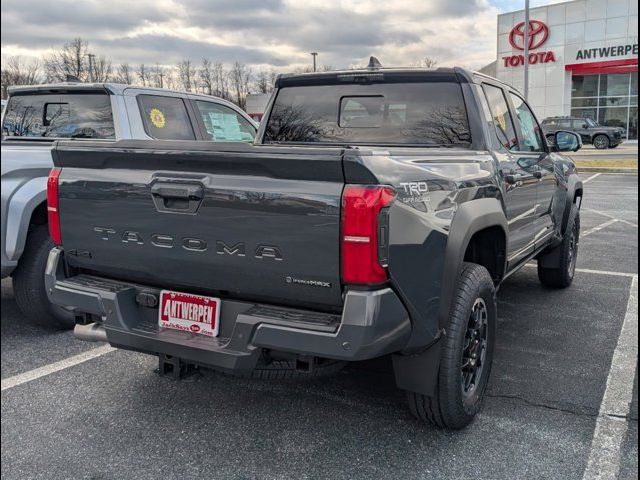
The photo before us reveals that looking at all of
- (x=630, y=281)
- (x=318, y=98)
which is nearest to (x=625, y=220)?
(x=630, y=281)

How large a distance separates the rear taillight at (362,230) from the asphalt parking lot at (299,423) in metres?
1.01

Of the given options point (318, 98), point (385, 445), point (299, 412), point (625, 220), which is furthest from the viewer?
point (625, 220)

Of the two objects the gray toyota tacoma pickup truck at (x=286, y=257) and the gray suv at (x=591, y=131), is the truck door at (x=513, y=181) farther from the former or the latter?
the gray suv at (x=591, y=131)

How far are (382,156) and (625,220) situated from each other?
9.10m

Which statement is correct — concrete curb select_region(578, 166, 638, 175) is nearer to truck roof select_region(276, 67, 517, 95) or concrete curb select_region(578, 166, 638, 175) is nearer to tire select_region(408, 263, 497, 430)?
truck roof select_region(276, 67, 517, 95)

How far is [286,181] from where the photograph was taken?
2.48m

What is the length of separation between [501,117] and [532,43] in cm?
2896

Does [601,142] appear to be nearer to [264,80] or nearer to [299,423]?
[264,80]

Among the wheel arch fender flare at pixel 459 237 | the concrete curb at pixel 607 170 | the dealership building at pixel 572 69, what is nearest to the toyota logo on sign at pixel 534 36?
the dealership building at pixel 572 69

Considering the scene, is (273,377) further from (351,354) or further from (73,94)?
(73,94)

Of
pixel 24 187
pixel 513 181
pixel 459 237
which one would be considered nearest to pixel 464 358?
pixel 459 237

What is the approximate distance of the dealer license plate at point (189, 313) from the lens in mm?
2693

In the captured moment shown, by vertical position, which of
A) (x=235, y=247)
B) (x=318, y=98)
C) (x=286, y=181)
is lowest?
(x=235, y=247)

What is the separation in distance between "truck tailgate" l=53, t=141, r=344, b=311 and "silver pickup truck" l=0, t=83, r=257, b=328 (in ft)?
0.70
